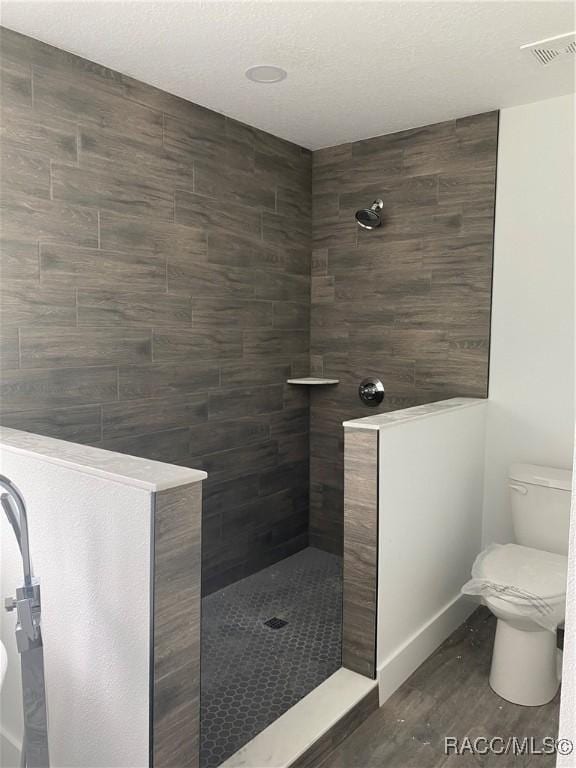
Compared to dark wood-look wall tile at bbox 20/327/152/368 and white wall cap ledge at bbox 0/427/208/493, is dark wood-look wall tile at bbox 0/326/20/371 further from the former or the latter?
white wall cap ledge at bbox 0/427/208/493

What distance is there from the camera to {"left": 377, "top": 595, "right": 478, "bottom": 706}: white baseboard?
7.55 feet

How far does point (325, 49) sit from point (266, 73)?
1.01ft

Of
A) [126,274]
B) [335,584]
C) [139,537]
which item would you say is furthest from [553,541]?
[126,274]

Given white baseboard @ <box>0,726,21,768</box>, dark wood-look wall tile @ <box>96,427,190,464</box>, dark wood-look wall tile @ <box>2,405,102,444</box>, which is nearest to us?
white baseboard @ <box>0,726,21,768</box>

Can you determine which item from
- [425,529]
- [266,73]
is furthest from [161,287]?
[425,529]

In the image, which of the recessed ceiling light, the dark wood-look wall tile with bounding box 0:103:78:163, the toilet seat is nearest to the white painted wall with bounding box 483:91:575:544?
the toilet seat

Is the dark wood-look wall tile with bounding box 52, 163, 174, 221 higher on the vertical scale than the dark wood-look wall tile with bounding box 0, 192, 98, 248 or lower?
higher

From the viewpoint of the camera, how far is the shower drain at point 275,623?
276 centimetres

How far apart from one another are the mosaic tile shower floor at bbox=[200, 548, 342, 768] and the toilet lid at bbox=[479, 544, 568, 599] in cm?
73

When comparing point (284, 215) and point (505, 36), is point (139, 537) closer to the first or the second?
point (505, 36)

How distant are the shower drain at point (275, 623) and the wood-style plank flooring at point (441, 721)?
630 millimetres

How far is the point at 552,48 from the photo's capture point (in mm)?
2207

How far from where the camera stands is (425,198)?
3.14 meters

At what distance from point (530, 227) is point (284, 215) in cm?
129
